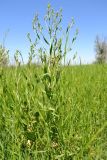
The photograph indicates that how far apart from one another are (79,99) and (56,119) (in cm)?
76

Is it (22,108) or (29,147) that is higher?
(22,108)

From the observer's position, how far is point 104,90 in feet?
14.6

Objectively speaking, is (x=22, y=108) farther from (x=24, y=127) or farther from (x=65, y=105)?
(x=65, y=105)

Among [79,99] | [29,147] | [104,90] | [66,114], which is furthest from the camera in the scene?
[104,90]

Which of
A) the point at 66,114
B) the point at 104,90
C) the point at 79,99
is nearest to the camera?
the point at 66,114

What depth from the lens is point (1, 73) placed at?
3381 mm

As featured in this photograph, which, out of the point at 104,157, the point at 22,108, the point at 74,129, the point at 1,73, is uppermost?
the point at 1,73

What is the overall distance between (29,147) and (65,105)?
463mm

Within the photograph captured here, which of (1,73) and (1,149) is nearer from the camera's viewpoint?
(1,149)

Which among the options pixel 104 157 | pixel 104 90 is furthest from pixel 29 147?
pixel 104 90

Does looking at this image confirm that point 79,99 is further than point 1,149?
Yes

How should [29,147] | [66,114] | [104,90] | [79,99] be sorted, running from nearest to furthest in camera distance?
[29,147] < [66,114] < [79,99] < [104,90]

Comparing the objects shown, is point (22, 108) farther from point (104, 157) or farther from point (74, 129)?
point (104, 157)

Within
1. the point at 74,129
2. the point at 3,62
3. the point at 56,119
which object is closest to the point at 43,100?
the point at 56,119
